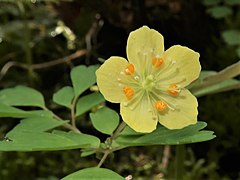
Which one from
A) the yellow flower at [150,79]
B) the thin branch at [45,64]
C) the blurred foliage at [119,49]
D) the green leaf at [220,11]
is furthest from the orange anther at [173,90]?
the thin branch at [45,64]

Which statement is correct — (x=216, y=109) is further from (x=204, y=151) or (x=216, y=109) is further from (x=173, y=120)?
(x=173, y=120)

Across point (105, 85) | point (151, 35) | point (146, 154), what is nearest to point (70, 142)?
point (105, 85)

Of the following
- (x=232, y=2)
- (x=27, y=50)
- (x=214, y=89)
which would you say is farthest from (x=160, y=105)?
(x=27, y=50)

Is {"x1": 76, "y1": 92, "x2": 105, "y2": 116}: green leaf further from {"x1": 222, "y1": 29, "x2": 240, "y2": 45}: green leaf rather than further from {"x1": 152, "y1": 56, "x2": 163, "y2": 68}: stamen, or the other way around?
{"x1": 222, "y1": 29, "x2": 240, "y2": 45}: green leaf

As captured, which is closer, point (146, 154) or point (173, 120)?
point (173, 120)

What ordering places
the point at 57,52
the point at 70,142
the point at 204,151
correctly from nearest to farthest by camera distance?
the point at 70,142 → the point at 204,151 → the point at 57,52

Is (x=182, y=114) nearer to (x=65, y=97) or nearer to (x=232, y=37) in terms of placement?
(x=65, y=97)
